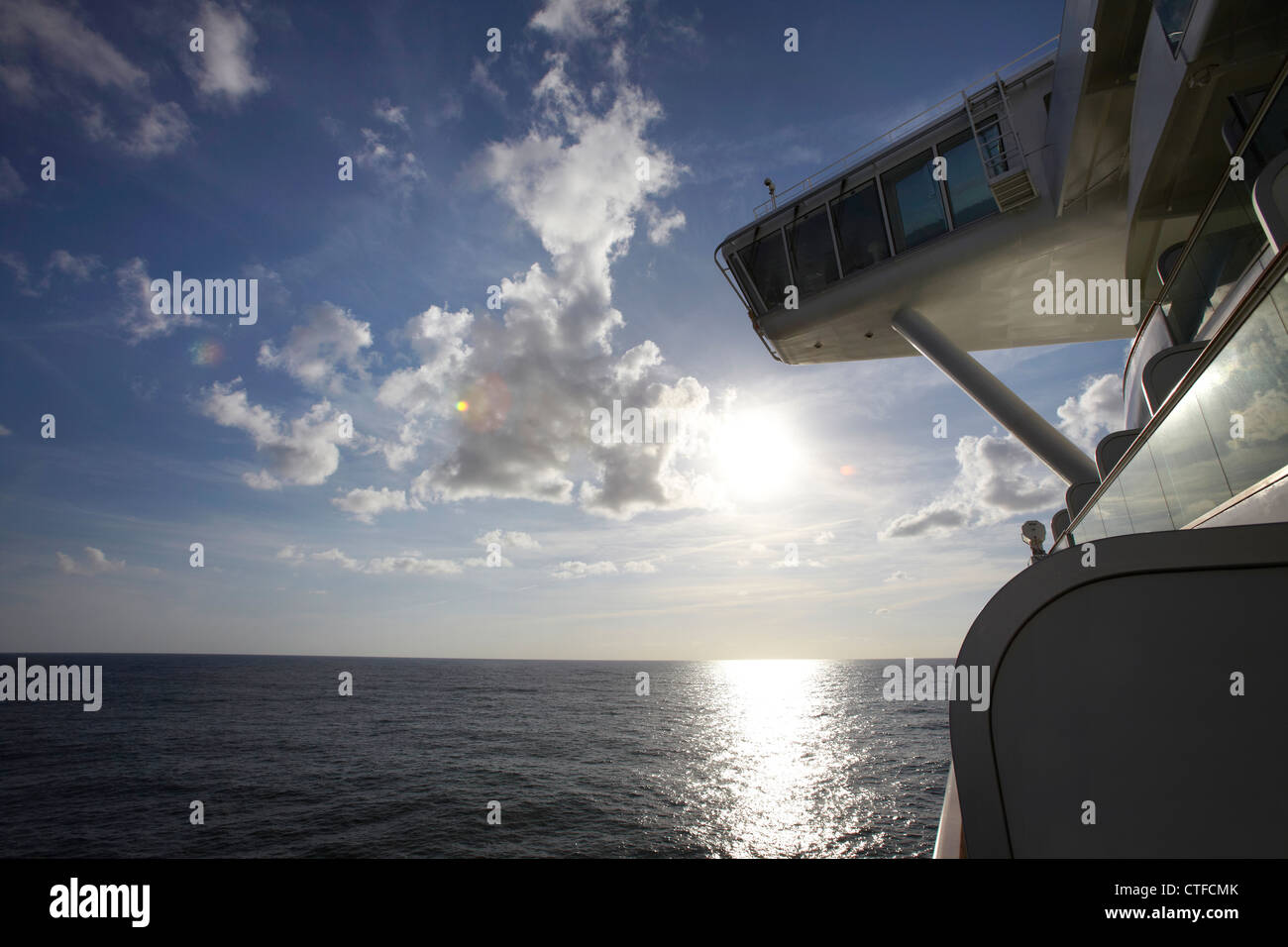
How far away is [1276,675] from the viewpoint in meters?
2.89

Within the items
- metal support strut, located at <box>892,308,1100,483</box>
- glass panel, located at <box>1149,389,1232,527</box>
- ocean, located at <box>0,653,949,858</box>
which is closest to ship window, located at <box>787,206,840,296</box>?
metal support strut, located at <box>892,308,1100,483</box>

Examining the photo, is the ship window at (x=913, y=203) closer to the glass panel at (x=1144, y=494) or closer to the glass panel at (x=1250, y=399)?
the glass panel at (x=1144, y=494)

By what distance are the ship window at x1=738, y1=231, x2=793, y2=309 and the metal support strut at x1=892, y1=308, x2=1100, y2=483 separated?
3.68 m

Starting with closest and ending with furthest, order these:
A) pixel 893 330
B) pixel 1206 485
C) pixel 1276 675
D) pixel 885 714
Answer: pixel 1276 675
pixel 1206 485
pixel 893 330
pixel 885 714

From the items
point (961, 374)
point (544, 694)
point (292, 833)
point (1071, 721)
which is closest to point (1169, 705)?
point (1071, 721)

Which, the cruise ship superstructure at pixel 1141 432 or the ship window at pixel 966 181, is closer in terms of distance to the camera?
the cruise ship superstructure at pixel 1141 432

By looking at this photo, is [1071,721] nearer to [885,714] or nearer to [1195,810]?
[1195,810]

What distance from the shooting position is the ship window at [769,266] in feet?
56.8

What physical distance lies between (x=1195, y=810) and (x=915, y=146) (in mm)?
16206

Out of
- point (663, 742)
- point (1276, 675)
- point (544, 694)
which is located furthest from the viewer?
point (544, 694)

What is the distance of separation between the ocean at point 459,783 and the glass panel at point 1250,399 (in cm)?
2441

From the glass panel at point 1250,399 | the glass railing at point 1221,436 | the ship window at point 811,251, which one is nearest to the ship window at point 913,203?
the ship window at point 811,251

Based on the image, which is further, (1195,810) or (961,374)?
(961,374)
